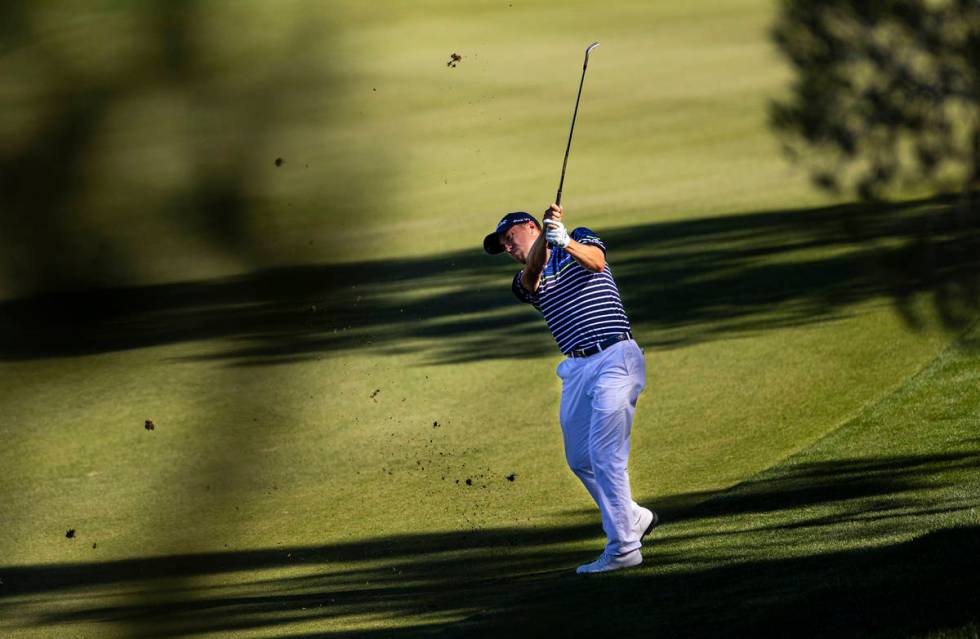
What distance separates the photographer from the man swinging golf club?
7379 mm

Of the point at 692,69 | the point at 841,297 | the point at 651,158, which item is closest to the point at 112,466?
the point at 841,297

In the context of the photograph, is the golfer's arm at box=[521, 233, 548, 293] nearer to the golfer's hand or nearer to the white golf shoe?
the golfer's hand

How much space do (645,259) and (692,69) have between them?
14.3 meters

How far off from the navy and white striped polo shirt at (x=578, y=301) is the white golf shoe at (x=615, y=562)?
41.8 inches

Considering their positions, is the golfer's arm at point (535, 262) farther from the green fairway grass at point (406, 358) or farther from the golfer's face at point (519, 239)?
the green fairway grass at point (406, 358)

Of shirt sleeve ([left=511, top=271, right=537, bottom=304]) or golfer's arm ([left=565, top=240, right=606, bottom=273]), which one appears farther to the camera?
shirt sleeve ([left=511, top=271, right=537, bottom=304])

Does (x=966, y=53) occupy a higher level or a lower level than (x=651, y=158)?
higher

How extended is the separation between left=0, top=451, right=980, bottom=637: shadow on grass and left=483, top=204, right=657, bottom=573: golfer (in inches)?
10.9

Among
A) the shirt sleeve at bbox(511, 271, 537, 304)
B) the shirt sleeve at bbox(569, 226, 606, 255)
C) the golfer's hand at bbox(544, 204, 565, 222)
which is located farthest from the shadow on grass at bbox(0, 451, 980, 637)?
the golfer's hand at bbox(544, 204, 565, 222)

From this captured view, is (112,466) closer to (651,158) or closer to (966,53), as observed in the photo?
(966,53)

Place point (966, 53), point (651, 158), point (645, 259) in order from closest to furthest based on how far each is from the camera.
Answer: point (966, 53), point (645, 259), point (651, 158)

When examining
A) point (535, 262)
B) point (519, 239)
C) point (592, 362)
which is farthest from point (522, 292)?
point (592, 362)

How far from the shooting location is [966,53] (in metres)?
14.5

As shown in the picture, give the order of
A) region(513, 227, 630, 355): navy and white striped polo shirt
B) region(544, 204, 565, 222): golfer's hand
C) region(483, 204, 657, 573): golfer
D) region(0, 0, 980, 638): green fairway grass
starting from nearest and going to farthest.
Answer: region(0, 0, 980, 638): green fairway grass, region(544, 204, 565, 222): golfer's hand, region(483, 204, 657, 573): golfer, region(513, 227, 630, 355): navy and white striped polo shirt
